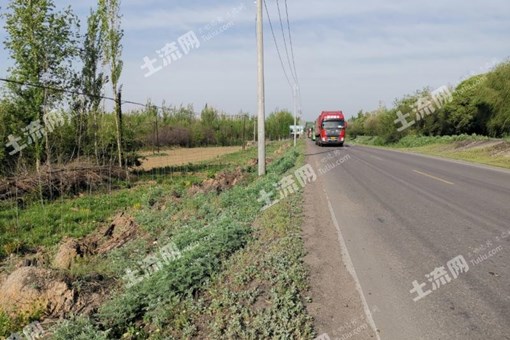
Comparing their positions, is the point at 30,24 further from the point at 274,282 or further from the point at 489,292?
the point at 489,292

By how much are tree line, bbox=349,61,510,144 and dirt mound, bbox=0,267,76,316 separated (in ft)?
114

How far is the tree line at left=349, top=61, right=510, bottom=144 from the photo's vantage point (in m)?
31.4

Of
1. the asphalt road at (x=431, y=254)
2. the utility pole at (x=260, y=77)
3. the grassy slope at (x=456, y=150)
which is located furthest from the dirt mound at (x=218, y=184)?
the grassy slope at (x=456, y=150)

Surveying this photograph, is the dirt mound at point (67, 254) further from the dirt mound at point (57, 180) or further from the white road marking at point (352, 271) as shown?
the dirt mound at point (57, 180)

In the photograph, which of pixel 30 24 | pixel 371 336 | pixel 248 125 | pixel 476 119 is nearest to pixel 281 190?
pixel 371 336

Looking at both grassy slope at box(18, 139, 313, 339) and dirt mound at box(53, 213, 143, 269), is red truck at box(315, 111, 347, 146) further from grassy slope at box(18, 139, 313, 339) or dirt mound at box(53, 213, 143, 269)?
grassy slope at box(18, 139, 313, 339)

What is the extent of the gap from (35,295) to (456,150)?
1144 inches

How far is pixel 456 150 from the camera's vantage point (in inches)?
1089

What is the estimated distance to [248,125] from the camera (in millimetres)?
68188

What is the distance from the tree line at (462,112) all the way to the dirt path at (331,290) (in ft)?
103

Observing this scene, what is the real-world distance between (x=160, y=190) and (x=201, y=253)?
6.59 m

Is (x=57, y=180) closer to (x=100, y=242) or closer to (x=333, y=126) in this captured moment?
(x=100, y=242)

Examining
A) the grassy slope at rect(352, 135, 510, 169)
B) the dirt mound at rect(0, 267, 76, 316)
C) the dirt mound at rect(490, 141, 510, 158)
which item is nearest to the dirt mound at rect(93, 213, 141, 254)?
the dirt mound at rect(0, 267, 76, 316)

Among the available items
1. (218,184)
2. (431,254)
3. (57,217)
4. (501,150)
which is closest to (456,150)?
(501,150)
